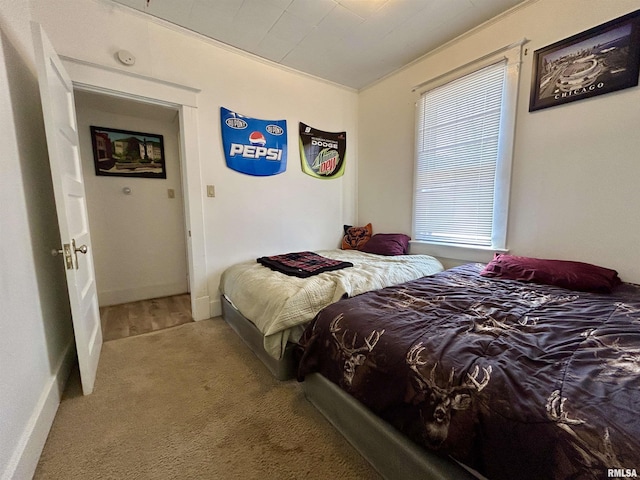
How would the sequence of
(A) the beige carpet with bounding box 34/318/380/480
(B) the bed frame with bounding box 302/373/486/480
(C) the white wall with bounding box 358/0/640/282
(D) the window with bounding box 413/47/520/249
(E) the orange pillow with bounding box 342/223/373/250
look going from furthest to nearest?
(E) the orange pillow with bounding box 342/223/373/250, (D) the window with bounding box 413/47/520/249, (C) the white wall with bounding box 358/0/640/282, (A) the beige carpet with bounding box 34/318/380/480, (B) the bed frame with bounding box 302/373/486/480

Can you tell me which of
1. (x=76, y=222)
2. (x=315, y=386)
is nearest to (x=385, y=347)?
(x=315, y=386)

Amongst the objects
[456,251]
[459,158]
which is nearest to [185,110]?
[459,158]

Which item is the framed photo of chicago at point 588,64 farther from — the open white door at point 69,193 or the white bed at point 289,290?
the open white door at point 69,193

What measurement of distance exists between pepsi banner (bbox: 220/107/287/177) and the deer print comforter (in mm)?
2001

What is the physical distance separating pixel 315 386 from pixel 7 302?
57.4 inches

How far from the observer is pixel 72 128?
188 cm

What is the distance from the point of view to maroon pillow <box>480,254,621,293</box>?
5.29 ft

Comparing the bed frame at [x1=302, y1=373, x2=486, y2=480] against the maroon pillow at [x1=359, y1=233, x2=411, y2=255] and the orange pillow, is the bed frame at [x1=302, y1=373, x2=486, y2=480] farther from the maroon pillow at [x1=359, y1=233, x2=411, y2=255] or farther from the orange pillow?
the orange pillow

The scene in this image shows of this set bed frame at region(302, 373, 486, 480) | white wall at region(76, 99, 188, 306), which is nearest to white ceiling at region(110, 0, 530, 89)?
white wall at region(76, 99, 188, 306)

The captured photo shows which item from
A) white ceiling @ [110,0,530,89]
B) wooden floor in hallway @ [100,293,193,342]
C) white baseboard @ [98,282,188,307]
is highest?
white ceiling @ [110,0,530,89]

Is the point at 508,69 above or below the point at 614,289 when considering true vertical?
above

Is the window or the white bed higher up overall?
the window

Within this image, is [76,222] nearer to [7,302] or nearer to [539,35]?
[7,302]

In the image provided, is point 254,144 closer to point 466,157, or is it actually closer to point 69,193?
point 69,193
